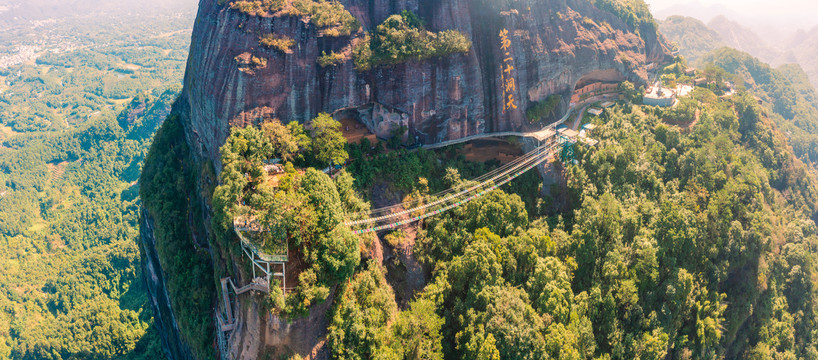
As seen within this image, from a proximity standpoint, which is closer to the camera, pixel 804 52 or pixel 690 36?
pixel 690 36

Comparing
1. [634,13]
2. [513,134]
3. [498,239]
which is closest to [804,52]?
[634,13]

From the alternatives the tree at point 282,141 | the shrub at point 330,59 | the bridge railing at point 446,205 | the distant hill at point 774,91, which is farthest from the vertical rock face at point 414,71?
the distant hill at point 774,91

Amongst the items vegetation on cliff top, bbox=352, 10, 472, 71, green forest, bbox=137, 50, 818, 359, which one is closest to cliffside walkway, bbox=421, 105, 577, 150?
green forest, bbox=137, 50, 818, 359

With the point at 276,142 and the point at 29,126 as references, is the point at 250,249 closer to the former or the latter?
the point at 276,142

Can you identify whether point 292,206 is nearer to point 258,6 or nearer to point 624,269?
point 258,6

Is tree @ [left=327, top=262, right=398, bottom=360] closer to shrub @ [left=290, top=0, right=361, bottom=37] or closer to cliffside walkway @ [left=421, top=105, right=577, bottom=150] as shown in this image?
cliffside walkway @ [left=421, top=105, right=577, bottom=150]
